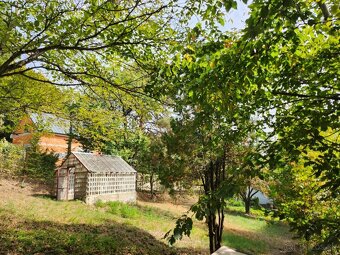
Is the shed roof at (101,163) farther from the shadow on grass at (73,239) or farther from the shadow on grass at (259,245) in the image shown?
the shadow on grass at (259,245)

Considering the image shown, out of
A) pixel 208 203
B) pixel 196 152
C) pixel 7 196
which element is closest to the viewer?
pixel 208 203

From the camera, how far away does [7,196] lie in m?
13.5

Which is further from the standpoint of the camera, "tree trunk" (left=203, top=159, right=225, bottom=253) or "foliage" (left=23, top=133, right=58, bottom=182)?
"foliage" (left=23, top=133, right=58, bottom=182)

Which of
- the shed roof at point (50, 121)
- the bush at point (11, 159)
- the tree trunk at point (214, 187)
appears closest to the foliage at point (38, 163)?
the bush at point (11, 159)

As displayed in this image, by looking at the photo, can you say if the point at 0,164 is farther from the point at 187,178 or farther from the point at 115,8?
the point at 115,8

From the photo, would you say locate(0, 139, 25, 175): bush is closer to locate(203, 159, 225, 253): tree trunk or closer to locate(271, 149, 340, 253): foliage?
locate(203, 159, 225, 253): tree trunk

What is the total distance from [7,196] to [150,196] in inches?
506

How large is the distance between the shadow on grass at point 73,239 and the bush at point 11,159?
891cm

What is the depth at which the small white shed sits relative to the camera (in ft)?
54.4

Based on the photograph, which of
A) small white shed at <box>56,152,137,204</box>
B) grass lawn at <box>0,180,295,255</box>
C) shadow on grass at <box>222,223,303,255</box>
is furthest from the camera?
small white shed at <box>56,152,137,204</box>

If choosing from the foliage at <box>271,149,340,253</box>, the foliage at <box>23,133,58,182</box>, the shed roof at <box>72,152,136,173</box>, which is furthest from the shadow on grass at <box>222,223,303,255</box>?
the foliage at <box>23,133,58,182</box>

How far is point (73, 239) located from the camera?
8.10 metres

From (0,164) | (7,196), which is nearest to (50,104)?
(7,196)

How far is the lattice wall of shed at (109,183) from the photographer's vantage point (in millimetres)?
17062
